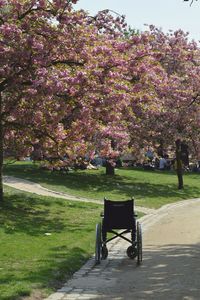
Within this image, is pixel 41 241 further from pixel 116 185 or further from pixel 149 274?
pixel 116 185

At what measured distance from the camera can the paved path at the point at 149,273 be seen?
8.82 meters

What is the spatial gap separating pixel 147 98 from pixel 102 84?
4.65 meters

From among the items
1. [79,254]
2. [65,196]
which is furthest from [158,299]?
[65,196]

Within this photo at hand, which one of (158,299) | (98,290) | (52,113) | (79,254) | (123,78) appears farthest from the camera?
(123,78)

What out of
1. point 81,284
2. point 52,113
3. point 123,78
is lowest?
point 81,284

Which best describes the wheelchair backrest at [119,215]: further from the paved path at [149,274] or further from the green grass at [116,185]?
the green grass at [116,185]

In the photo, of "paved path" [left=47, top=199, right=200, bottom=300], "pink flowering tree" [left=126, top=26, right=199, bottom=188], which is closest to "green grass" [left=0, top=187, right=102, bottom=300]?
"paved path" [left=47, top=199, right=200, bottom=300]

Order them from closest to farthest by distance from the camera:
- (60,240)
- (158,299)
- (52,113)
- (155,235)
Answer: (158,299), (60,240), (155,235), (52,113)

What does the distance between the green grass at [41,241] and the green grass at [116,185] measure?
4235 millimetres

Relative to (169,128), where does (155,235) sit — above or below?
below

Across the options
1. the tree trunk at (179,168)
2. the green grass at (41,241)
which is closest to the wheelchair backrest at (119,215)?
the green grass at (41,241)

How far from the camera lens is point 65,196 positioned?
25.0m

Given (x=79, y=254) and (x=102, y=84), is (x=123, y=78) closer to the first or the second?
(x=102, y=84)

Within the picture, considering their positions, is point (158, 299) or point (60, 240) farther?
point (60, 240)
